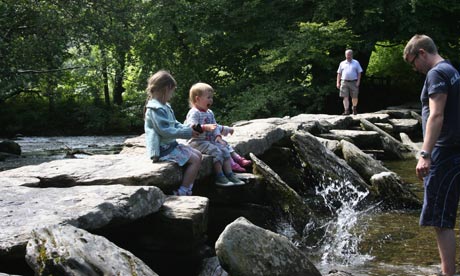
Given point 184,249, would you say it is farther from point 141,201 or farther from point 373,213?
point 373,213

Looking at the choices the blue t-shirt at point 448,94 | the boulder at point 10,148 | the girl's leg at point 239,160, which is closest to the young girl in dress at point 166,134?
the girl's leg at point 239,160

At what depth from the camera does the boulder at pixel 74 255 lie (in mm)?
3285

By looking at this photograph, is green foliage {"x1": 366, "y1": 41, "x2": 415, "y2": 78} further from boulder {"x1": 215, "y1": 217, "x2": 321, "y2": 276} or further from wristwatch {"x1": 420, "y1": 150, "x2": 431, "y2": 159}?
boulder {"x1": 215, "y1": 217, "x2": 321, "y2": 276}

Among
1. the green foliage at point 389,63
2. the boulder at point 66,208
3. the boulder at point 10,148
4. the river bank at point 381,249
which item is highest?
the green foliage at point 389,63

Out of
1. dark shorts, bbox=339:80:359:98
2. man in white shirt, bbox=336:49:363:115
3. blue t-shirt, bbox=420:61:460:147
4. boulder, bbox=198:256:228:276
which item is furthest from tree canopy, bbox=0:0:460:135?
blue t-shirt, bbox=420:61:460:147

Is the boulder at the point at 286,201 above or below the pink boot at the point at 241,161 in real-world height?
below

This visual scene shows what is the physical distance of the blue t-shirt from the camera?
4305 mm

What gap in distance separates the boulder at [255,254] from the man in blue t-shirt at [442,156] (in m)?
1.05

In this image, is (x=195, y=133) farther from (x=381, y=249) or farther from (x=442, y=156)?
(x=442, y=156)

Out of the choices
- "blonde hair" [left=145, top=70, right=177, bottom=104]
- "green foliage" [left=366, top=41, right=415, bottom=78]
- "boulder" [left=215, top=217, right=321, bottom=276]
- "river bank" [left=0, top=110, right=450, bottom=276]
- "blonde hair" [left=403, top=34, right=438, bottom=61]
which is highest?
"green foliage" [left=366, top=41, right=415, bottom=78]

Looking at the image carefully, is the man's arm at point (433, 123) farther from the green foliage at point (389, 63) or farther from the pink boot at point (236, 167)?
the green foliage at point (389, 63)

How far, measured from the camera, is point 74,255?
3330mm

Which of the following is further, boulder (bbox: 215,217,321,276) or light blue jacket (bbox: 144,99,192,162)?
light blue jacket (bbox: 144,99,192,162)

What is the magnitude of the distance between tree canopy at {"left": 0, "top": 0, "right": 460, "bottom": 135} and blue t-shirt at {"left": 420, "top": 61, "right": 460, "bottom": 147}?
12.5 metres
